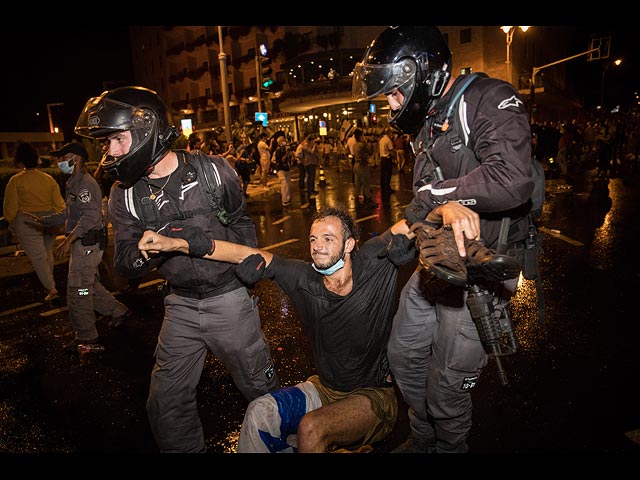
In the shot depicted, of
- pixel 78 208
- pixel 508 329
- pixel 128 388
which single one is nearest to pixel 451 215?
pixel 508 329

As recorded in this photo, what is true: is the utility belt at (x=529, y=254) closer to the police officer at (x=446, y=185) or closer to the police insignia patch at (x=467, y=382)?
the police officer at (x=446, y=185)

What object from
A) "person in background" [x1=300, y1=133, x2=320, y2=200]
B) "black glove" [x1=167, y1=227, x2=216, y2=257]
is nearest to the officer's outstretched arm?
"black glove" [x1=167, y1=227, x2=216, y2=257]

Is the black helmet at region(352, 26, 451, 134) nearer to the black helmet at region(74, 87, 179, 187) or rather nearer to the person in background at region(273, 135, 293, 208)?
the black helmet at region(74, 87, 179, 187)

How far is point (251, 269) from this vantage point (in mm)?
2617

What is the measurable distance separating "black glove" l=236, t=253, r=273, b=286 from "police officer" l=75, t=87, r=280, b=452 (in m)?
0.22

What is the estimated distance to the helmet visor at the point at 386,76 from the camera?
7.79ft

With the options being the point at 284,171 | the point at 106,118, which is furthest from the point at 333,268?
the point at 284,171

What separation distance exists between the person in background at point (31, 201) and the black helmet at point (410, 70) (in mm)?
5326

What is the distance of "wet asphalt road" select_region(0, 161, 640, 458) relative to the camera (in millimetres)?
3141

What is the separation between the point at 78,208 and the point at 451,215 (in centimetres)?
433

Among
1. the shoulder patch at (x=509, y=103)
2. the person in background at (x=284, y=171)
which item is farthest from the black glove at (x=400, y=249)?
the person in background at (x=284, y=171)

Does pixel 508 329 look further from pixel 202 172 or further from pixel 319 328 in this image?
pixel 202 172

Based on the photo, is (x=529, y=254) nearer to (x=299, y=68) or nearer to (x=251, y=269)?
(x=251, y=269)

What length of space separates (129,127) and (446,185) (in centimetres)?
196
